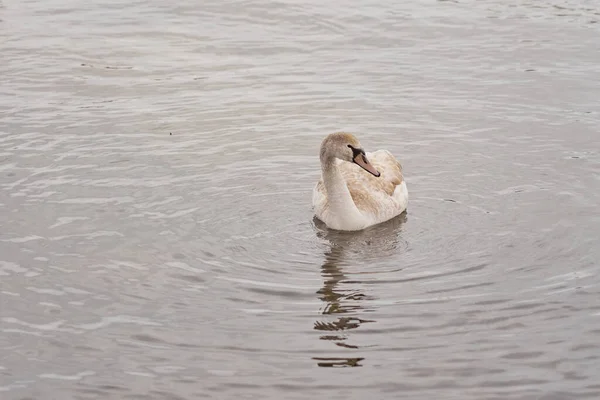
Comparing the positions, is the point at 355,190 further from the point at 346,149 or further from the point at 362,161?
the point at 346,149

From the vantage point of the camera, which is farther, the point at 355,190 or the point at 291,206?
the point at 355,190

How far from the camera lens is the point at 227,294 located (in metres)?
11.3

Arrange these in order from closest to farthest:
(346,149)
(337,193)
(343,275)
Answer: (343,275) < (346,149) < (337,193)

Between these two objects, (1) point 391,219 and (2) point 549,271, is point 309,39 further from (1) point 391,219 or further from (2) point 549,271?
(2) point 549,271

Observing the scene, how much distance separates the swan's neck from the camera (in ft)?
44.9

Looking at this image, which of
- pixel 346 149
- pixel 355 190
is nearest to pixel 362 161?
pixel 346 149

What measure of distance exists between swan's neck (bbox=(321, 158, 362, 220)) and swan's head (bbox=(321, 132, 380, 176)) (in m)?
0.20

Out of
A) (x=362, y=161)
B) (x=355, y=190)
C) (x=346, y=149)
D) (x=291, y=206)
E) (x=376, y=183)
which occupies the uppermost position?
(x=346, y=149)

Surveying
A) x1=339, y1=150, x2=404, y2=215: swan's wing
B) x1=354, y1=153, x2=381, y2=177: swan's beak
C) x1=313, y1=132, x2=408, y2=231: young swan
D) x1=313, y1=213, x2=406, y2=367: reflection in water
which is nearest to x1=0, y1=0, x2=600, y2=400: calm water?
x1=313, y1=213, x2=406, y2=367: reflection in water

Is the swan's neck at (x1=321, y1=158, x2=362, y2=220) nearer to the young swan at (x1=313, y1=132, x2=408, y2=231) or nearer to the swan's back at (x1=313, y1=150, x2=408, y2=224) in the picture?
the young swan at (x1=313, y1=132, x2=408, y2=231)

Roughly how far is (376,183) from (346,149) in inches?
42.7

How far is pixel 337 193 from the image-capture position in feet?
45.1

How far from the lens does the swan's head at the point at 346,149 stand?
1357cm

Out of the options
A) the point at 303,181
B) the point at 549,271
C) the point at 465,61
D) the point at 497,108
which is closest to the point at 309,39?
the point at 465,61
